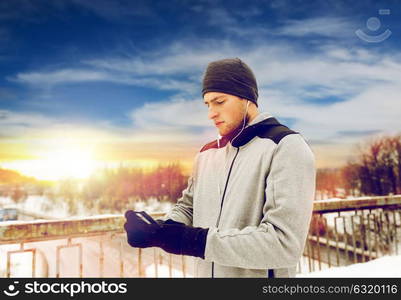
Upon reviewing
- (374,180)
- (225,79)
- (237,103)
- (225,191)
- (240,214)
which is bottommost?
(240,214)

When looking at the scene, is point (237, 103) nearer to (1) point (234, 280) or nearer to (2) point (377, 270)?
(1) point (234, 280)

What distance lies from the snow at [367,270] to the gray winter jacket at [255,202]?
327 centimetres

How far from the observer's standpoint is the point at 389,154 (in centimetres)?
3916

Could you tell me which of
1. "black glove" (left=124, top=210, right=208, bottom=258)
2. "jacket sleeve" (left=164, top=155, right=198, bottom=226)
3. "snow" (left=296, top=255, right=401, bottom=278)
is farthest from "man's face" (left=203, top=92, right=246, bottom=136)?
"snow" (left=296, top=255, right=401, bottom=278)

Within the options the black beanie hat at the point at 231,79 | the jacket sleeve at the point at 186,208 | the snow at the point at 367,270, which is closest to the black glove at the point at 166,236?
the jacket sleeve at the point at 186,208

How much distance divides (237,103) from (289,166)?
0.55 meters

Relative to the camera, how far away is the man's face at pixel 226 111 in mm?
1691

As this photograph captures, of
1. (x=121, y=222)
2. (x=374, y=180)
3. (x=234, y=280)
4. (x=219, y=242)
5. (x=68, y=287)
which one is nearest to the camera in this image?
(x=219, y=242)

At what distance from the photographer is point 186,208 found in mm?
1933

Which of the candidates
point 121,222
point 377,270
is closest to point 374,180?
point 377,270

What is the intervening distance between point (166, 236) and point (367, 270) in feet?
13.9

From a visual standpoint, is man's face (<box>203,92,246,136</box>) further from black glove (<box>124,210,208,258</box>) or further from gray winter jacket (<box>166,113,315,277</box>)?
black glove (<box>124,210,208,258</box>)

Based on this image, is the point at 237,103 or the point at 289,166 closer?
the point at 289,166

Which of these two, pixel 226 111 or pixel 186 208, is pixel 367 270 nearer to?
pixel 186 208
